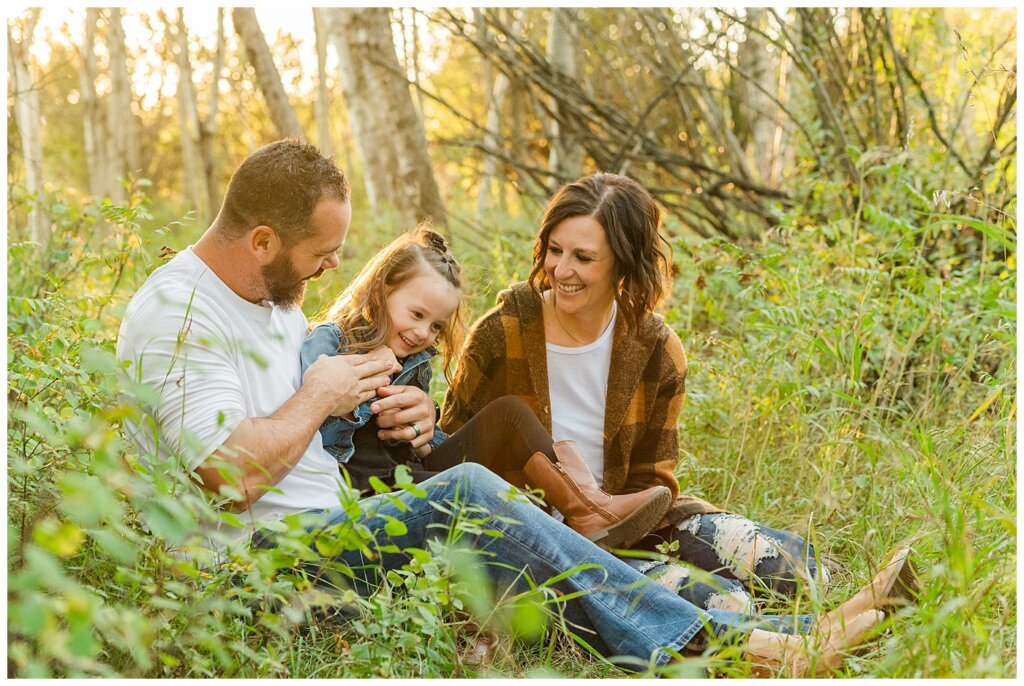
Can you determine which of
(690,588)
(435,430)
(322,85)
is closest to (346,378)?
(435,430)

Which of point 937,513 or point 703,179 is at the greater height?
point 703,179

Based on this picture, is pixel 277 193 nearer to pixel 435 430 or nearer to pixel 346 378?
pixel 346 378

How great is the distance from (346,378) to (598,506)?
2.73 ft

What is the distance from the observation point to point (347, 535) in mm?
1878

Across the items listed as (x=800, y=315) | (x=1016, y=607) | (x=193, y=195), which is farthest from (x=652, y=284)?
(x=193, y=195)

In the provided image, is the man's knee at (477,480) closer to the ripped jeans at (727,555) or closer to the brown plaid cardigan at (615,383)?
the ripped jeans at (727,555)

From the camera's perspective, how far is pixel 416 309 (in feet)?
9.55

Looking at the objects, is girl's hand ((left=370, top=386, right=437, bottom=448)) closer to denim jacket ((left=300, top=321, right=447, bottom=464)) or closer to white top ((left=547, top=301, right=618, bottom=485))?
denim jacket ((left=300, top=321, right=447, bottom=464))

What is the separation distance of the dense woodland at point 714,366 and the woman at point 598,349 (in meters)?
0.39

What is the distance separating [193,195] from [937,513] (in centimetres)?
1593

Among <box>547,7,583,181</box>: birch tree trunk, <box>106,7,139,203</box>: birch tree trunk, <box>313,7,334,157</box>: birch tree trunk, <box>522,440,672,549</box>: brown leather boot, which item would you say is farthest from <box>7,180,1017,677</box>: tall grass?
<box>313,7,334,157</box>: birch tree trunk

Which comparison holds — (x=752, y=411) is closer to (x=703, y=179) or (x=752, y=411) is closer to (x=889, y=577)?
(x=889, y=577)

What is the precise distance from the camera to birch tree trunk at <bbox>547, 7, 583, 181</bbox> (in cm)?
690

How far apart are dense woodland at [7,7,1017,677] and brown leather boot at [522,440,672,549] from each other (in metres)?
0.34
